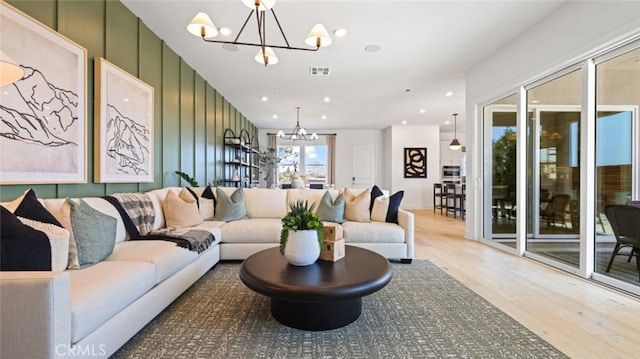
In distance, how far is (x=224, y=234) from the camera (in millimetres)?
3432

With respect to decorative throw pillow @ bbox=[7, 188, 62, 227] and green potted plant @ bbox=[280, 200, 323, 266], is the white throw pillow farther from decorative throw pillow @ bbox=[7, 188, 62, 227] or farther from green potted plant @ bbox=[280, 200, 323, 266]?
decorative throw pillow @ bbox=[7, 188, 62, 227]

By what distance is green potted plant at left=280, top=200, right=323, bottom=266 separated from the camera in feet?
6.68

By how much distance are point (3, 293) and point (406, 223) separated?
3.34 m

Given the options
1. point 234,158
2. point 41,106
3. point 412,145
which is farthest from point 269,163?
point 41,106

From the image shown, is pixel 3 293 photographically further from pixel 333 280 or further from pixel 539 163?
pixel 539 163

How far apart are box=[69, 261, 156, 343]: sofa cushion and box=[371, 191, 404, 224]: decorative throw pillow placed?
2.68 meters

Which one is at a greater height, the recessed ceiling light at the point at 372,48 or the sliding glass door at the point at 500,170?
the recessed ceiling light at the point at 372,48

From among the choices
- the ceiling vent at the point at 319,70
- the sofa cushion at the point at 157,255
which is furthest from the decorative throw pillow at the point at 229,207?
the ceiling vent at the point at 319,70

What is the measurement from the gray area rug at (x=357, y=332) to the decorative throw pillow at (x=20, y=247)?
67 centimetres

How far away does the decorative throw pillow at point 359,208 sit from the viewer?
3824 mm

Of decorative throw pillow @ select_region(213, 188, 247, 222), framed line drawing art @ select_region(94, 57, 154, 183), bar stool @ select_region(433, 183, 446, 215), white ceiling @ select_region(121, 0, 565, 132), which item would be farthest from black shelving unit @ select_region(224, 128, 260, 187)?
bar stool @ select_region(433, 183, 446, 215)

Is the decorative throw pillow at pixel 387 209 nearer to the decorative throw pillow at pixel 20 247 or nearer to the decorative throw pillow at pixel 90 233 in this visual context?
the decorative throw pillow at pixel 90 233

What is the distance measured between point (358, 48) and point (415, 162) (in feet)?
21.5

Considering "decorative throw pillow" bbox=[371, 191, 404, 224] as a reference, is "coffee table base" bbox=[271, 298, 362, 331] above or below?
below
